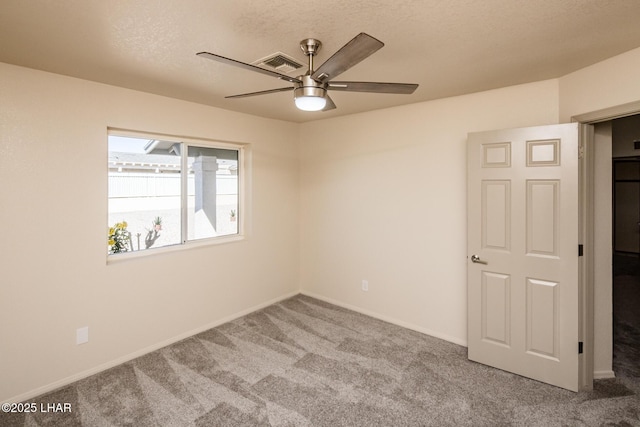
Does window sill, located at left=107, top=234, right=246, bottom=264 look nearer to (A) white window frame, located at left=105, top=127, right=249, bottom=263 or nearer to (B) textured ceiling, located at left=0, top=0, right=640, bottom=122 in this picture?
(A) white window frame, located at left=105, top=127, right=249, bottom=263

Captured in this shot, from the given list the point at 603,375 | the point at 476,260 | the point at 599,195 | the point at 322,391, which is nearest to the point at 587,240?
the point at 599,195

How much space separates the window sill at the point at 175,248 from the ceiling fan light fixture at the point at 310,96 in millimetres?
2252

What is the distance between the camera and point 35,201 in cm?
244

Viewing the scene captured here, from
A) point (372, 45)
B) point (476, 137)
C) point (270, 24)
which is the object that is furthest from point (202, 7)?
point (476, 137)

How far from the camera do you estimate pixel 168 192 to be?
342 cm

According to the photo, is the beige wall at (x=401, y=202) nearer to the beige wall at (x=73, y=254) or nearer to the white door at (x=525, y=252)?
the white door at (x=525, y=252)

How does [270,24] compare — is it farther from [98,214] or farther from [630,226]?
[630,226]

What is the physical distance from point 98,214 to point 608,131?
14.1ft

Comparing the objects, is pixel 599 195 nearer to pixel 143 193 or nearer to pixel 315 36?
pixel 315 36

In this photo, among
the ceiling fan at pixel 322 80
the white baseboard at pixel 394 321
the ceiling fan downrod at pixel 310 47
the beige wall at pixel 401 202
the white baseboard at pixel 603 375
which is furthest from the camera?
the white baseboard at pixel 394 321

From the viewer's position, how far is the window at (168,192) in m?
3.05

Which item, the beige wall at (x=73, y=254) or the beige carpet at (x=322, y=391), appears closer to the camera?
the beige carpet at (x=322, y=391)

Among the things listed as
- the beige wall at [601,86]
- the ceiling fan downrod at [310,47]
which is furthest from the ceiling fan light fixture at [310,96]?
the beige wall at [601,86]

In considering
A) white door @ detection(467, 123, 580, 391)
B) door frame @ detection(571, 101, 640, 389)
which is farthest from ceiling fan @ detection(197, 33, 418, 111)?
door frame @ detection(571, 101, 640, 389)
